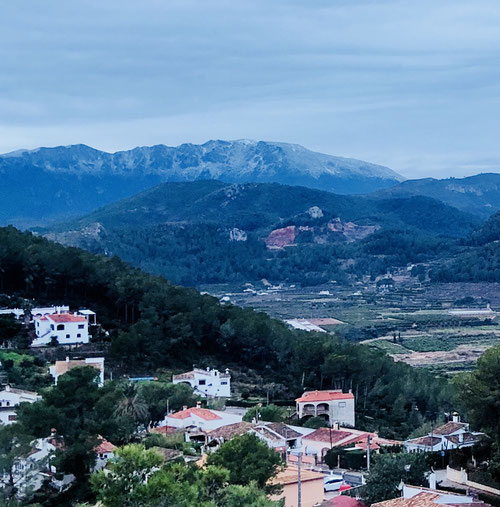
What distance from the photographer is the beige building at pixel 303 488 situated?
992 inches

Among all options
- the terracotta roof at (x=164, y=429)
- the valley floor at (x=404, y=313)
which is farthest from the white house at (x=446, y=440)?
the valley floor at (x=404, y=313)

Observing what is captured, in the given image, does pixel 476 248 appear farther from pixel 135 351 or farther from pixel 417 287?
pixel 135 351

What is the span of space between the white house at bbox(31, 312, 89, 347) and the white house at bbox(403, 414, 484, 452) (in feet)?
71.3

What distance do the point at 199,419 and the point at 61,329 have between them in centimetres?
1502

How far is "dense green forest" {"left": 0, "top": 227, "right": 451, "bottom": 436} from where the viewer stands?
4641cm

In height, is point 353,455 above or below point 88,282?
below

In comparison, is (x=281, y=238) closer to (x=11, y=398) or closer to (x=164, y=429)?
(x=164, y=429)

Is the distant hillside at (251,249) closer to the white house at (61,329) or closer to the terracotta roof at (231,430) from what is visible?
the white house at (61,329)

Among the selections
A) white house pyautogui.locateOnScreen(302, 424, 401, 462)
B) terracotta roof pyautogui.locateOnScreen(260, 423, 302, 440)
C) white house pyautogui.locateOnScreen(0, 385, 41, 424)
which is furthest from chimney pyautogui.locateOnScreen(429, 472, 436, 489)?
white house pyautogui.locateOnScreen(0, 385, 41, 424)

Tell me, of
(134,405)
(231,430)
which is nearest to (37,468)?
(231,430)

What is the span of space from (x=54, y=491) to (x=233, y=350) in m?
29.0

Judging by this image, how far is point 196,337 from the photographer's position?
175ft

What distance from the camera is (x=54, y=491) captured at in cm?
2555

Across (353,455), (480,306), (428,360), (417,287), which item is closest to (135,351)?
(353,455)
